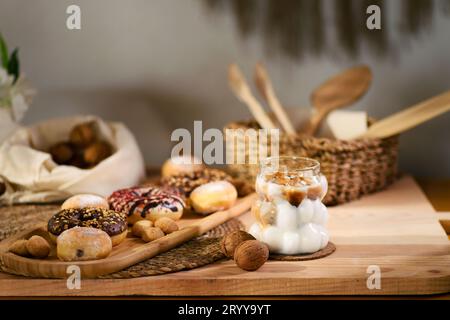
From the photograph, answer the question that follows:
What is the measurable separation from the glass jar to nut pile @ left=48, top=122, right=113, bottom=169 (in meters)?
0.45

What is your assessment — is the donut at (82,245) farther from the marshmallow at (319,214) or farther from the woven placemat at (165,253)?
the marshmallow at (319,214)

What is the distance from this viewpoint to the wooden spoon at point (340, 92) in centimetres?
135

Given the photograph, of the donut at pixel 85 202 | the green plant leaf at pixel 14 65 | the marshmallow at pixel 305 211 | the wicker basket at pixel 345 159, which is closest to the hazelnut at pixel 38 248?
the donut at pixel 85 202

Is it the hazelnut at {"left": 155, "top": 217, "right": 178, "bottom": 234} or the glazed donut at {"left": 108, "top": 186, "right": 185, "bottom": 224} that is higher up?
the glazed donut at {"left": 108, "top": 186, "right": 185, "bottom": 224}

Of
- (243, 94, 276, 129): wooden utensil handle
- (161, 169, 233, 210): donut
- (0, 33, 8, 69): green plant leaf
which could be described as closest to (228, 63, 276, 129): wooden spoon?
(243, 94, 276, 129): wooden utensil handle

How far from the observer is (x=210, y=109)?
1.56 meters

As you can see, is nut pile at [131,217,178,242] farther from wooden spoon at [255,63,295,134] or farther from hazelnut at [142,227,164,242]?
wooden spoon at [255,63,295,134]

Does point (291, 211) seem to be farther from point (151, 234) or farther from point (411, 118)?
point (411, 118)

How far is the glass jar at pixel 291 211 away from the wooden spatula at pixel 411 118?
288mm

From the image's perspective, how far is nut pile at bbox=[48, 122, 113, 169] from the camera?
1380mm

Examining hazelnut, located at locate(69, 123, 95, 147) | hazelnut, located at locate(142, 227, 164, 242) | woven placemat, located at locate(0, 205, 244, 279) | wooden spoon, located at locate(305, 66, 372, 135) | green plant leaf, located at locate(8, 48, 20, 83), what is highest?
green plant leaf, located at locate(8, 48, 20, 83)

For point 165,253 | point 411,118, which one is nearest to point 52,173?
point 165,253
